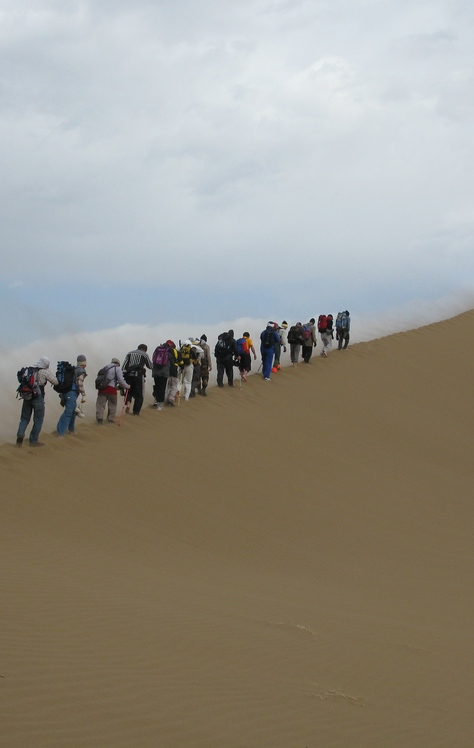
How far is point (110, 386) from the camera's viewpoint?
15562 millimetres

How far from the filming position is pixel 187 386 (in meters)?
18.5

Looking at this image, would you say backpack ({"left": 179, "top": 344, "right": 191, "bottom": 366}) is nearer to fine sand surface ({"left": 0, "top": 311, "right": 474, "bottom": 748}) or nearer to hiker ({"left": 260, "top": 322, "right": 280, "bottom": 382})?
fine sand surface ({"left": 0, "top": 311, "right": 474, "bottom": 748})

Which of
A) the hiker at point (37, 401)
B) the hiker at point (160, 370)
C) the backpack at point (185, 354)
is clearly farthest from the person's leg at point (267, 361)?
the hiker at point (37, 401)

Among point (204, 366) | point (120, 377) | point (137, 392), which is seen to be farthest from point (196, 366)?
point (120, 377)

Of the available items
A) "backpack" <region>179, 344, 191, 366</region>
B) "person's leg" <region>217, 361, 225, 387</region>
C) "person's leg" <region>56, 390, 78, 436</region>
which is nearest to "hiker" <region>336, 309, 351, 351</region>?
"person's leg" <region>217, 361, 225, 387</region>

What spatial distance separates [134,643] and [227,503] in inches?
279

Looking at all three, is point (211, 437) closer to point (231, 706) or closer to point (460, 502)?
point (460, 502)

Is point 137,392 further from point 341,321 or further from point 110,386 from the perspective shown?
point 341,321

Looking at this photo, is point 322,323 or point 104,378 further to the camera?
point 322,323

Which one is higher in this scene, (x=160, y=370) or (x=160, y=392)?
(x=160, y=370)

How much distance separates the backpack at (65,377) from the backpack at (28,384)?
784 millimetres

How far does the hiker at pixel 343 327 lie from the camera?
2559 centimetres

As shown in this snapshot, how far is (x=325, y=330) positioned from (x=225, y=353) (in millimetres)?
6312

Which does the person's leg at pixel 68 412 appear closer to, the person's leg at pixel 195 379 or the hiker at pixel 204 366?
the hiker at pixel 204 366
